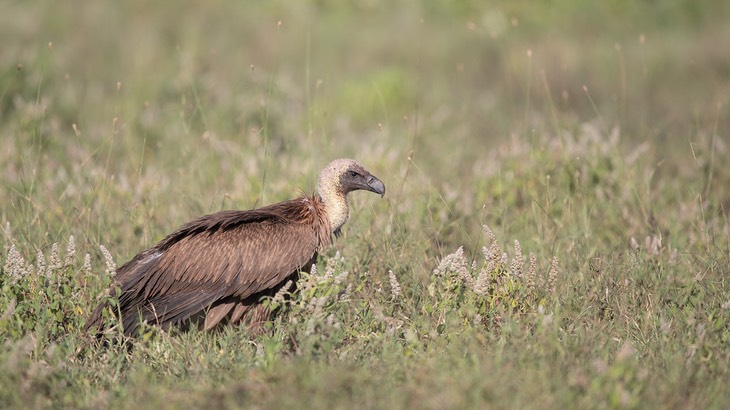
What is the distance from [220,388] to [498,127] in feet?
21.6

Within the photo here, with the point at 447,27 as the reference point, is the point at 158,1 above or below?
above

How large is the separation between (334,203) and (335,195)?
5cm

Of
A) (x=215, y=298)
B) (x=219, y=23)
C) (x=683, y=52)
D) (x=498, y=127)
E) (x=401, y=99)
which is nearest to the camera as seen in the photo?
(x=215, y=298)

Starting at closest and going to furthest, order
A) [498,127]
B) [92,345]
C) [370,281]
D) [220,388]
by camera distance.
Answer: [220,388]
[92,345]
[370,281]
[498,127]

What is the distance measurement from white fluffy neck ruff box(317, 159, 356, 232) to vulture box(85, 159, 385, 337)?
240mm

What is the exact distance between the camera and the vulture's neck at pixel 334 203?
18.7 feet

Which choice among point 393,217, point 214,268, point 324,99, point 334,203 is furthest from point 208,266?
point 324,99

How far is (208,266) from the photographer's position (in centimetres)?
529

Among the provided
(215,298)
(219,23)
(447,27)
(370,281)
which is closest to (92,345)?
(215,298)

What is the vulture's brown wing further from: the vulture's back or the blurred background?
the blurred background

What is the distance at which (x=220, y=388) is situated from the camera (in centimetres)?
411

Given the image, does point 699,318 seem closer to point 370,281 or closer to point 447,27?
point 370,281

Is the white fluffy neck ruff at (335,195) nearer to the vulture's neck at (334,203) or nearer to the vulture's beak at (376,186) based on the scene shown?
the vulture's neck at (334,203)

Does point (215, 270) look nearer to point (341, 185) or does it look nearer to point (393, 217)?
point (341, 185)
